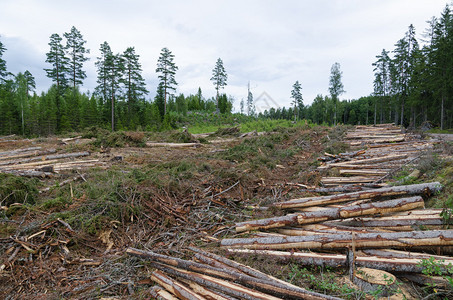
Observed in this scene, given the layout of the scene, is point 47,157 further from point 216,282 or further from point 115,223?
point 216,282

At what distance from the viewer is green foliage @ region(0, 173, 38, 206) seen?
5632mm

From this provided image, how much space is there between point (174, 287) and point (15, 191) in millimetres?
5300

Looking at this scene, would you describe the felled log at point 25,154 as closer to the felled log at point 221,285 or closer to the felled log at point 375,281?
the felled log at point 221,285

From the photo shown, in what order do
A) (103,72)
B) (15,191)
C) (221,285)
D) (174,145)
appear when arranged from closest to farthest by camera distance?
(221,285)
(15,191)
(174,145)
(103,72)

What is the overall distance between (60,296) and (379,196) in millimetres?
5643

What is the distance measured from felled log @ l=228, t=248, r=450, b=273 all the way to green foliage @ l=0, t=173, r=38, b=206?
5.46m

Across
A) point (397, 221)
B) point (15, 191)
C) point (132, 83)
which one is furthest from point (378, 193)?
point (132, 83)

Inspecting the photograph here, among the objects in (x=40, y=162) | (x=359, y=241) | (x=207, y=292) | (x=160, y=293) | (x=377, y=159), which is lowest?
(x=160, y=293)

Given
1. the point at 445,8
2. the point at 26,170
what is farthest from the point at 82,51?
the point at 445,8

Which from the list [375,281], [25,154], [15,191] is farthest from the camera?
[25,154]

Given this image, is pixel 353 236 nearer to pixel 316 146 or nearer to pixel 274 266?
pixel 274 266

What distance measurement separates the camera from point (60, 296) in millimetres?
3316

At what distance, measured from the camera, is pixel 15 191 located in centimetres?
582

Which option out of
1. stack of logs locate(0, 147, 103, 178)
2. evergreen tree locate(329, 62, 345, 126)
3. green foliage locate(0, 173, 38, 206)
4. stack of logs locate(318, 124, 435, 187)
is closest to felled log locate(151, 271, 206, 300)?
green foliage locate(0, 173, 38, 206)
